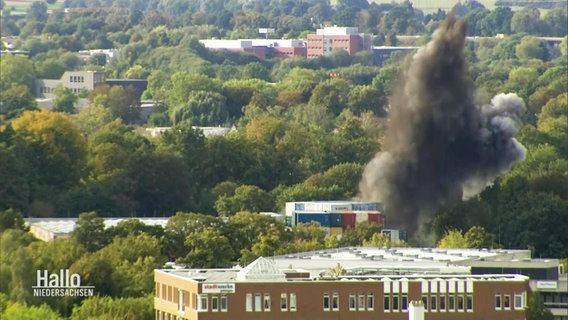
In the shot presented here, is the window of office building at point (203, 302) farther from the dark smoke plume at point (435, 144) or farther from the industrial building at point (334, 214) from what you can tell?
the dark smoke plume at point (435, 144)

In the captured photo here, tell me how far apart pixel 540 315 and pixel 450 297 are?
5488mm

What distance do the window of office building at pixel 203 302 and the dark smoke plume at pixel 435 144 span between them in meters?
30.4

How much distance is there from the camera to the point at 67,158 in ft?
326

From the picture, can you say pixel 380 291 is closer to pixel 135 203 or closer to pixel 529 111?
pixel 135 203

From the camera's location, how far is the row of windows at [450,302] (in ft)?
198

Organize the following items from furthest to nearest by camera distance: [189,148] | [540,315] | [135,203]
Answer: [189,148] < [135,203] < [540,315]

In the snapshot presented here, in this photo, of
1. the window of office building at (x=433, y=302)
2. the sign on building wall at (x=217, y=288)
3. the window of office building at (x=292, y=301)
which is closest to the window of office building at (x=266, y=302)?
the window of office building at (x=292, y=301)

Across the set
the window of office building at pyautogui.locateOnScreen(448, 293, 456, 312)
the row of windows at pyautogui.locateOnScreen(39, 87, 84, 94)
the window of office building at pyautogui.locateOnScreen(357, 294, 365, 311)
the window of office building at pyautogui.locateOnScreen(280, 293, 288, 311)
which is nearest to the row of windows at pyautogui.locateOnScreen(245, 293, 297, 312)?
the window of office building at pyautogui.locateOnScreen(280, 293, 288, 311)

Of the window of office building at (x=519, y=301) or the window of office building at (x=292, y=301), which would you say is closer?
the window of office building at (x=292, y=301)

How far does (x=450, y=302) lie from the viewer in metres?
60.5

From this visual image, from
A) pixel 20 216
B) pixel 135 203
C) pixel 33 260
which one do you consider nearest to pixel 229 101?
pixel 135 203

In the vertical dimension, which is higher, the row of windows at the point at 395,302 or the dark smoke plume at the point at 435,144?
the row of windows at the point at 395,302

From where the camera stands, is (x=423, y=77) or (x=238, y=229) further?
(x=423, y=77)

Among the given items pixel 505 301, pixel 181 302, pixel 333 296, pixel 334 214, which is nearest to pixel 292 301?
pixel 333 296
